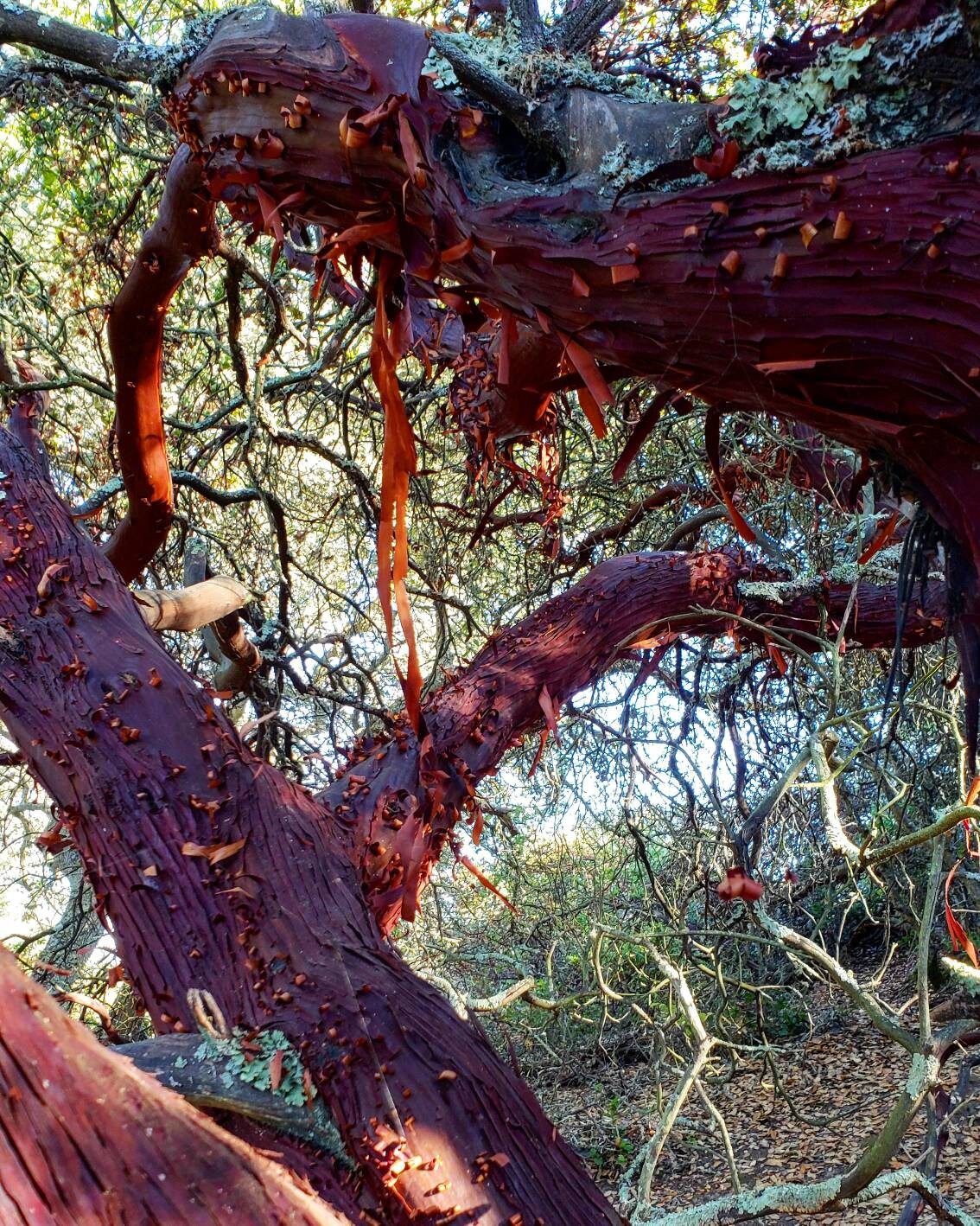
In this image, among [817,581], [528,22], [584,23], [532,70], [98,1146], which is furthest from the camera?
[817,581]

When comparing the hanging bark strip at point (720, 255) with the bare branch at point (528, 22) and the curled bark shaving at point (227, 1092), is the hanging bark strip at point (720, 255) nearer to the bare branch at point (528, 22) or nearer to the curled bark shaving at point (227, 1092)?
the bare branch at point (528, 22)

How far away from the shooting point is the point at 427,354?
5.42ft

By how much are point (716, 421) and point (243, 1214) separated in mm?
1003

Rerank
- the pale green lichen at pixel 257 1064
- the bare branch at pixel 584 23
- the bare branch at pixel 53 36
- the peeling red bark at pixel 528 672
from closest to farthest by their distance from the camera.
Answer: the pale green lichen at pixel 257 1064
the bare branch at pixel 584 23
the peeling red bark at pixel 528 672
the bare branch at pixel 53 36

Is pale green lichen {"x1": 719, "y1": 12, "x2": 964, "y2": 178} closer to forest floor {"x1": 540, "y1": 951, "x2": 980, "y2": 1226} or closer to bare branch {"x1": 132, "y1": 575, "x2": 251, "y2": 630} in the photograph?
bare branch {"x1": 132, "y1": 575, "x2": 251, "y2": 630}

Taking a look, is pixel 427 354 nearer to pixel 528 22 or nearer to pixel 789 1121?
pixel 528 22

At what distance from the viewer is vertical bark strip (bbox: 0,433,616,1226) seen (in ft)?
4.63

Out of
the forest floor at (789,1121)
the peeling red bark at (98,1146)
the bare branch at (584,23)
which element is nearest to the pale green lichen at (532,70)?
the bare branch at (584,23)

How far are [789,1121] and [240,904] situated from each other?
461 centimetres

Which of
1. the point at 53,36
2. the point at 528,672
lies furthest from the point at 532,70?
the point at 53,36

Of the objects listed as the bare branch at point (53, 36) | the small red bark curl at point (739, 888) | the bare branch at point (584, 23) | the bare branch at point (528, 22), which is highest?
the bare branch at point (53, 36)

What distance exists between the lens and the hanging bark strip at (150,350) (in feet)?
9.55

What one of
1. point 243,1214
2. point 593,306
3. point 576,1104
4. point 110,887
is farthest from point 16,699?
point 576,1104

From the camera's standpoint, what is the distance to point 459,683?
122 inches
